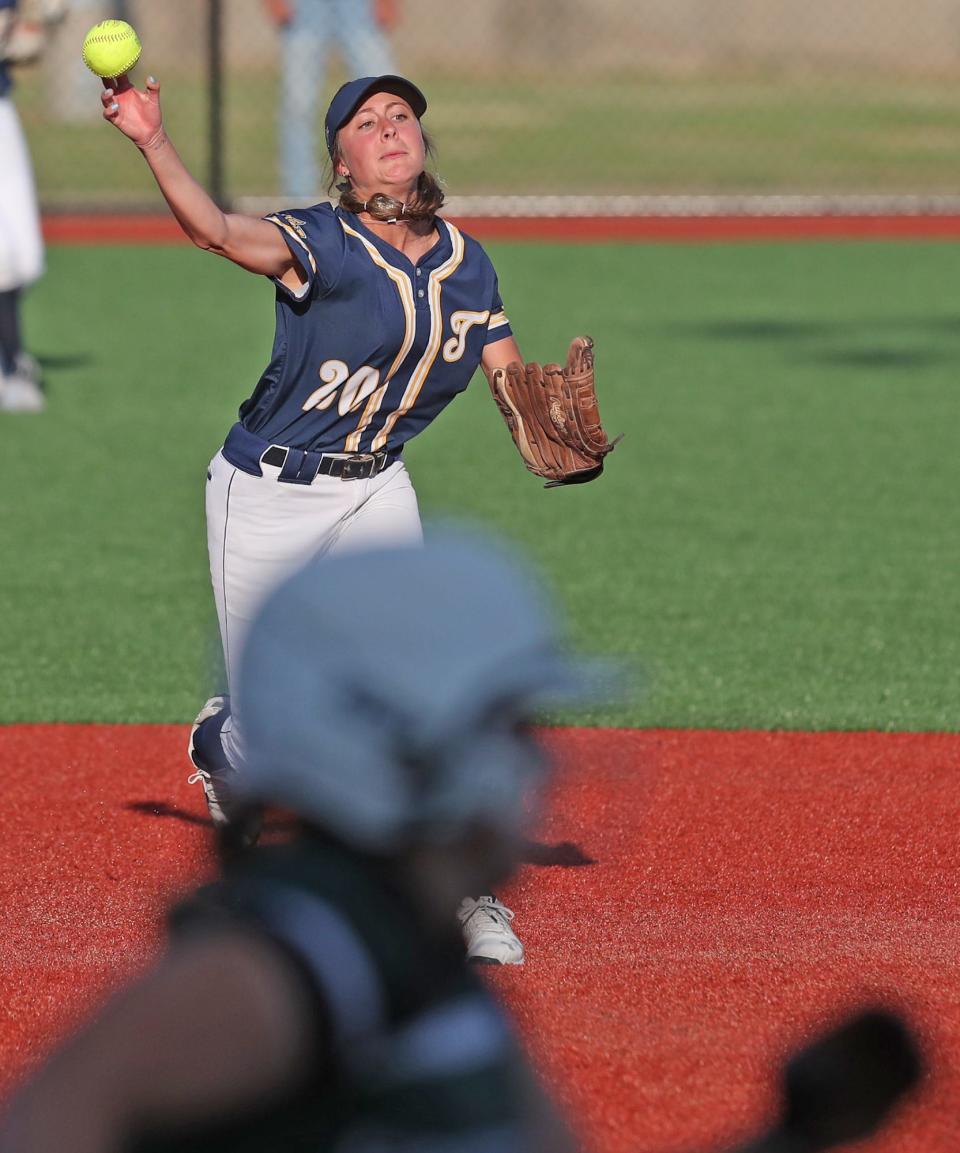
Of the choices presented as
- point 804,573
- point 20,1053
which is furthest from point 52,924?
point 804,573

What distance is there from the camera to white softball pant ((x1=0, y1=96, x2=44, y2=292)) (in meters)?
12.0

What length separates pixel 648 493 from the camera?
10820 mm

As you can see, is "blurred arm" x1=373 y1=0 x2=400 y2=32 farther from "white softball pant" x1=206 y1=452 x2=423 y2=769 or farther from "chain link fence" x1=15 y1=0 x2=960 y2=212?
"white softball pant" x1=206 y1=452 x2=423 y2=769

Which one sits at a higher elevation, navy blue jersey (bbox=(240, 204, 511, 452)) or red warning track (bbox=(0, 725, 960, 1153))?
navy blue jersey (bbox=(240, 204, 511, 452))

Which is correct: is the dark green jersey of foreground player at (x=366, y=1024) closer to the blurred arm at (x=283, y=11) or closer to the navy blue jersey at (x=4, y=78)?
the navy blue jersey at (x=4, y=78)

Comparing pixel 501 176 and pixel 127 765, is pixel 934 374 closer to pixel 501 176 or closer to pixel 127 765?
pixel 127 765

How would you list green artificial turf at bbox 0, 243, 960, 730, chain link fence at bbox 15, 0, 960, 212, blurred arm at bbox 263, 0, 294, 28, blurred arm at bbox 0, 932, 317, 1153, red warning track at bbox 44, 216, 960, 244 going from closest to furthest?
blurred arm at bbox 0, 932, 317, 1153 < green artificial turf at bbox 0, 243, 960, 730 < blurred arm at bbox 263, 0, 294, 28 < red warning track at bbox 44, 216, 960, 244 < chain link fence at bbox 15, 0, 960, 212

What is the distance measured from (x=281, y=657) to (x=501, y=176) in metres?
26.6

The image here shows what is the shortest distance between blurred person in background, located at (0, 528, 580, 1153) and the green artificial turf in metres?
2.62

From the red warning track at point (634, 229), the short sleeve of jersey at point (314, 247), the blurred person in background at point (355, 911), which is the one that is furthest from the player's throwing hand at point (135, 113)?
the red warning track at point (634, 229)

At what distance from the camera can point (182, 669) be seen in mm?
7867

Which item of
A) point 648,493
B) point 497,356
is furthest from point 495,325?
point 648,493

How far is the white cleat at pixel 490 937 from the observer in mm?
4520

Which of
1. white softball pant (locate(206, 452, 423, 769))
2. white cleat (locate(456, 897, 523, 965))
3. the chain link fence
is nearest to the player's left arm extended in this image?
white softball pant (locate(206, 452, 423, 769))
